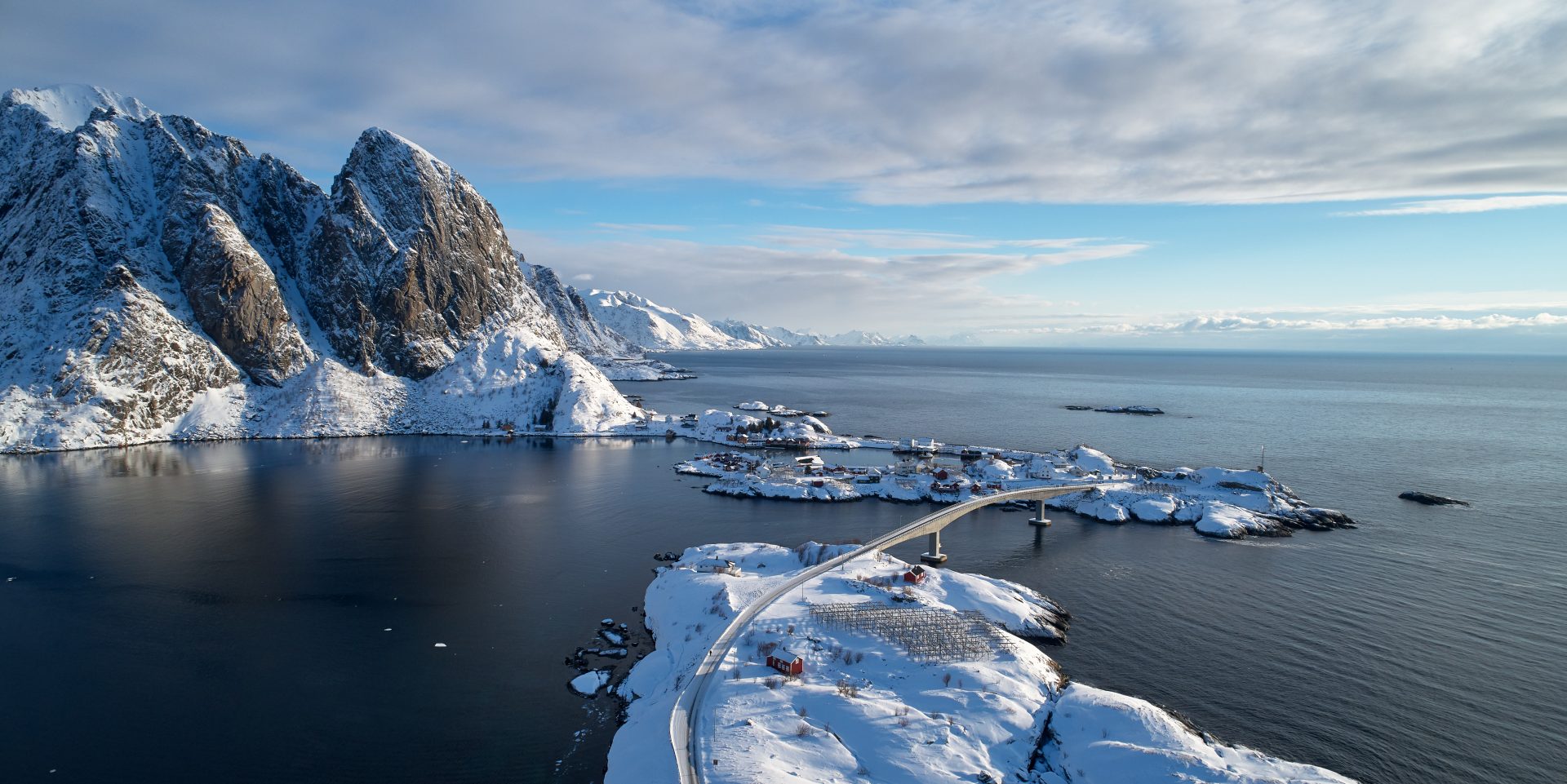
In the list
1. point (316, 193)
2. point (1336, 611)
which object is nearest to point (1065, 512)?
point (1336, 611)

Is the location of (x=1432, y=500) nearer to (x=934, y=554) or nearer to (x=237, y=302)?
(x=934, y=554)

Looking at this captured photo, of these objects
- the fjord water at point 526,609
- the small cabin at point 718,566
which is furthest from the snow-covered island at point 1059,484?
the small cabin at point 718,566

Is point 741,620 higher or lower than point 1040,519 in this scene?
higher

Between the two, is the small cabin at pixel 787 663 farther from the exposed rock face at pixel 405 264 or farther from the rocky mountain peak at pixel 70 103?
the rocky mountain peak at pixel 70 103

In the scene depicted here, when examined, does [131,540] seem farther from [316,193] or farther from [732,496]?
[316,193]

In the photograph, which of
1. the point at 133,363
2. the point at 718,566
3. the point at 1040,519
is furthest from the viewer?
the point at 133,363

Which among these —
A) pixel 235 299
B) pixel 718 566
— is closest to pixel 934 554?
pixel 718 566

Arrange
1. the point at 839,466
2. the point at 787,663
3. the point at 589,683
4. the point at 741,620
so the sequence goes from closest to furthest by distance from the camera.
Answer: the point at 787,663
the point at 589,683
the point at 741,620
the point at 839,466

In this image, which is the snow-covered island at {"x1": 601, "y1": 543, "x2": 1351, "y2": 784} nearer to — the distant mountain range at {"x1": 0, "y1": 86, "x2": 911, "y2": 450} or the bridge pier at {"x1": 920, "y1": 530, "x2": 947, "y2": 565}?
the bridge pier at {"x1": 920, "y1": 530, "x2": 947, "y2": 565}
